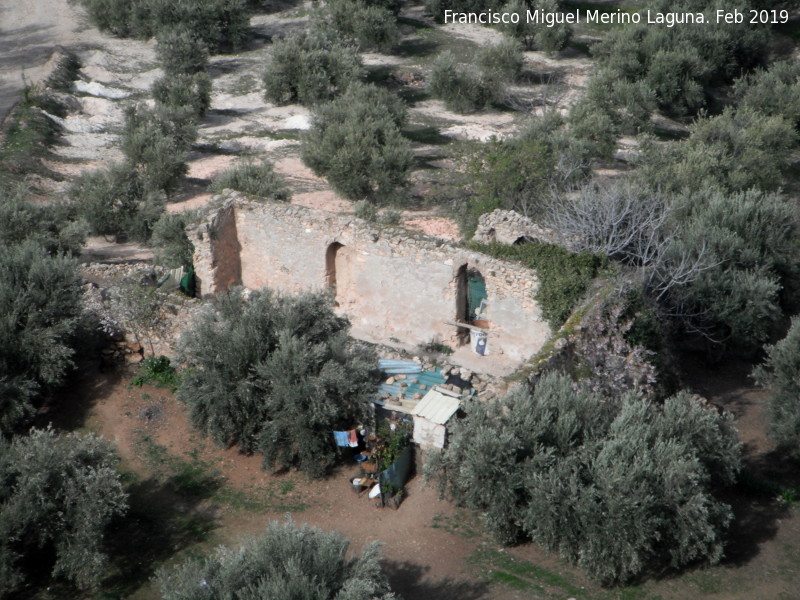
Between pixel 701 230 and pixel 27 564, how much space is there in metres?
14.6

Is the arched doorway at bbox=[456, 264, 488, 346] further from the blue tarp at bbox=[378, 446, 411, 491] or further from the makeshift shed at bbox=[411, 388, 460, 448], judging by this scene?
the blue tarp at bbox=[378, 446, 411, 491]

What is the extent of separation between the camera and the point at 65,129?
31.1 m

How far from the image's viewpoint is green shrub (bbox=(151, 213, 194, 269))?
20.5 m

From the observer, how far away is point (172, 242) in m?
21.7

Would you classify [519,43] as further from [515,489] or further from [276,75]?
[515,489]

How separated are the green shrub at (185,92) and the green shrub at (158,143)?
191cm

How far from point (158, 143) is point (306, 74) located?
8.46m

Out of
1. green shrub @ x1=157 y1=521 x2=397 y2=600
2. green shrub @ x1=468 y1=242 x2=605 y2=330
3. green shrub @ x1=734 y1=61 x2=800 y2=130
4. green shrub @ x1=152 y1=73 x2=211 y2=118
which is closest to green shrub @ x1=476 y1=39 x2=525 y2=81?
green shrub @ x1=734 y1=61 x2=800 y2=130

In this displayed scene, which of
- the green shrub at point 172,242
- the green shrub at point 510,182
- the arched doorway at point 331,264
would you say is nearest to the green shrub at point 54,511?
the arched doorway at point 331,264

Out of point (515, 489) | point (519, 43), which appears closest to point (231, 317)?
point (515, 489)

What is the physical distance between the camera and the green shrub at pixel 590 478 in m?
11.9

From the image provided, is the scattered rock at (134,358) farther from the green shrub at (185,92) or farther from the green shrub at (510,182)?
the green shrub at (185,92)

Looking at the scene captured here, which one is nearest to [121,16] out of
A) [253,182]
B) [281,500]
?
[253,182]

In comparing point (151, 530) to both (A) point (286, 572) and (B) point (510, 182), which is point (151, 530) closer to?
(A) point (286, 572)
